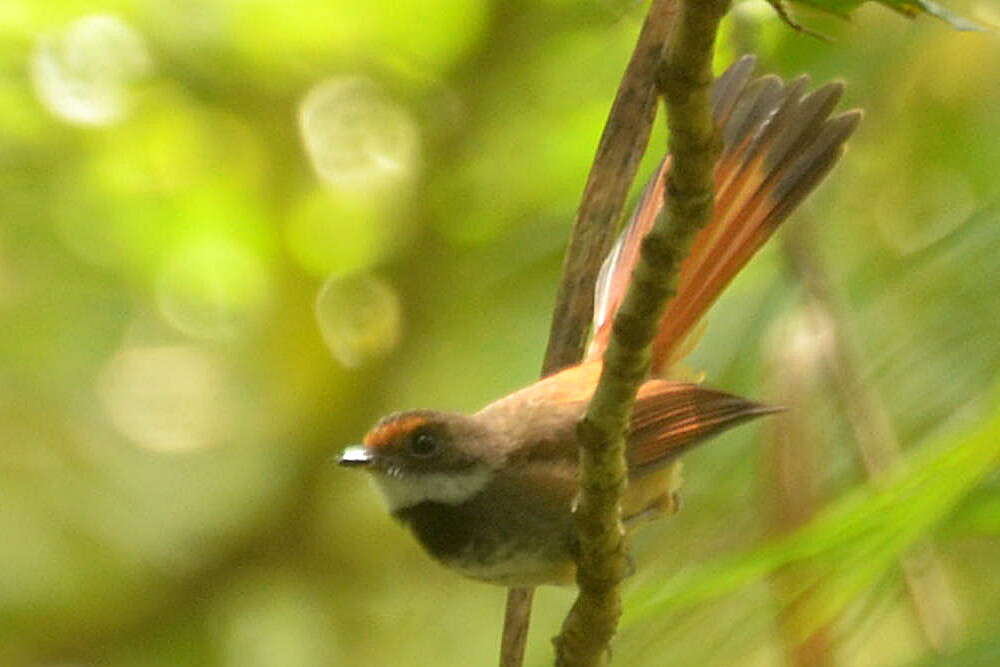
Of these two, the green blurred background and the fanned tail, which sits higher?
the green blurred background

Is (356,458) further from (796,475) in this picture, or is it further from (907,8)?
(907,8)

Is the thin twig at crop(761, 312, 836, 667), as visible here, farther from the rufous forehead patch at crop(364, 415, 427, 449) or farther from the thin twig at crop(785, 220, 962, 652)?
the rufous forehead patch at crop(364, 415, 427, 449)

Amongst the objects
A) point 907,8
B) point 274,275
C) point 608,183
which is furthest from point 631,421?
point 274,275

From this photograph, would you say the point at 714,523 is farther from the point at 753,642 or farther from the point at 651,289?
the point at 651,289

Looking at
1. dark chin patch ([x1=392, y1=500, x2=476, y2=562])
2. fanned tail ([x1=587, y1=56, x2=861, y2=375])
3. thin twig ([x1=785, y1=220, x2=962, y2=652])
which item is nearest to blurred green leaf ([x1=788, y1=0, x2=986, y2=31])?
thin twig ([x1=785, y1=220, x2=962, y2=652])

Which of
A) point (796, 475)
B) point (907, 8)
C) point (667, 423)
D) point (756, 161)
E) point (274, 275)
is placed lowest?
point (796, 475)

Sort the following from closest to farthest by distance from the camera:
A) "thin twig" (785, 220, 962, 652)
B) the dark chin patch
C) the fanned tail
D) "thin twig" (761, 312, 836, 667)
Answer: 1. "thin twig" (761, 312, 836, 667)
2. "thin twig" (785, 220, 962, 652)
3. the fanned tail
4. the dark chin patch

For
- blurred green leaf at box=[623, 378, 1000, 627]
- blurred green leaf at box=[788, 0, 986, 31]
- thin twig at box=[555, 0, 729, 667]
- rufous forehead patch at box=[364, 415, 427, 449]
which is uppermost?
rufous forehead patch at box=[364, 415, 427, 449]
